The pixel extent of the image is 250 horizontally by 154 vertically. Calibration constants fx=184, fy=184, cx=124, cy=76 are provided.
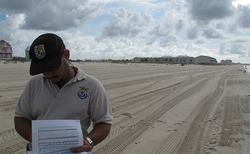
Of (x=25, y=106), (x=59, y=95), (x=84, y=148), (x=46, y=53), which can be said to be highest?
(x=46, y=53)

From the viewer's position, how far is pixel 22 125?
1643mm

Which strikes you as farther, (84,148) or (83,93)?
(83,93)

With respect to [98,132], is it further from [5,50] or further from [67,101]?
[5,50]

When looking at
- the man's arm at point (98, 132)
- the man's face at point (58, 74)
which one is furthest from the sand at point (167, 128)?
the man's face at point (58, 74)

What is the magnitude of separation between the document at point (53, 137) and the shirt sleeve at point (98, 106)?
0.25 m

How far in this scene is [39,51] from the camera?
1.45 metres

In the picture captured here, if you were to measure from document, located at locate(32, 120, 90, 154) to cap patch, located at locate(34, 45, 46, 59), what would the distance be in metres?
0.50

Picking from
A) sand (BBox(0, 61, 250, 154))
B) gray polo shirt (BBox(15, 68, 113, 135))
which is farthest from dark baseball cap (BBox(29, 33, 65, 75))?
sand (BBox(0, 61, 250, 154))

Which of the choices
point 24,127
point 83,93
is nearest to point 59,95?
point 83,93

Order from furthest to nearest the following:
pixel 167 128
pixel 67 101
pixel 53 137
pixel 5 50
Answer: pixel 5 50, pixel 167 128, pixel 67 101, pixel 53 137

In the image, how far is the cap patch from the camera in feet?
4.71

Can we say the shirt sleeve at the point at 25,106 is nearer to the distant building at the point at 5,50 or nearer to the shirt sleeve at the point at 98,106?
the shirt sleeve at the point at 98,106

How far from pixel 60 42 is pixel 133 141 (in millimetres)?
2929

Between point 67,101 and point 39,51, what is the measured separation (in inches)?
18.1
